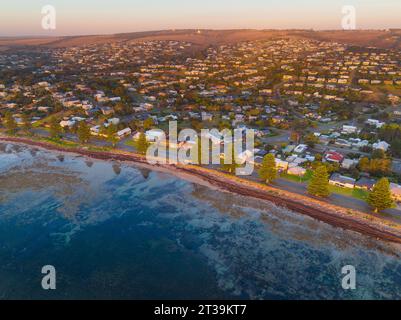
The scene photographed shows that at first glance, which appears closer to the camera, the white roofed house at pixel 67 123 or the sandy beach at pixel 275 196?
the sandy beach at pixel 275 196

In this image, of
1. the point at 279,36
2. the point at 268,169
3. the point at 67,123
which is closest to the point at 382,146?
the point at 268,169

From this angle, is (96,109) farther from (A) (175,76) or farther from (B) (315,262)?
(B) (315,262)

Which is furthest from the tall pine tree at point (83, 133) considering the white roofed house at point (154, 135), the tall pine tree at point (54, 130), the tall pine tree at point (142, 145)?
the tall pine tree at point (142, 145)

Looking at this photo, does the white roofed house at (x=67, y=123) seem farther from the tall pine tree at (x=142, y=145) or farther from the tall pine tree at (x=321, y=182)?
the tall pine tree at (x=321, y=182)

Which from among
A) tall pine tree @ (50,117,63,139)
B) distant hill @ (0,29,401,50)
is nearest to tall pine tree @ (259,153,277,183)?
tall pine tree @ (50,117,63,139)

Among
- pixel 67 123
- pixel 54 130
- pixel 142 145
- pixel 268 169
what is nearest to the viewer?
pixel 268 169

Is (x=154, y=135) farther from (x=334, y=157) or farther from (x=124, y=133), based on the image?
(x=334, y=157)
